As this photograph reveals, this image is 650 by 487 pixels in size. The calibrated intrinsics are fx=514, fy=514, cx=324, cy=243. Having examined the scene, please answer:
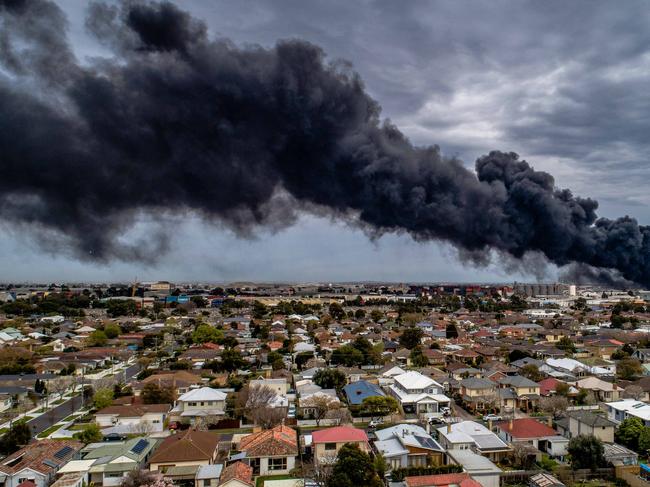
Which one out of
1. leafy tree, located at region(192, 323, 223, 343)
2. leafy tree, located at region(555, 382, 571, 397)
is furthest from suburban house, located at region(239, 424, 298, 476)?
leafy tree, located at region(192, 323, 223, 343)

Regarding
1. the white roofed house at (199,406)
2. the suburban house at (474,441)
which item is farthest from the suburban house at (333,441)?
the white roofed house at (199,406)

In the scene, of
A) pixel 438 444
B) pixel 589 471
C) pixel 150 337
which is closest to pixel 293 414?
pixel 438 444

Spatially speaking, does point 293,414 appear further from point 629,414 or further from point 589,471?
point 629,414

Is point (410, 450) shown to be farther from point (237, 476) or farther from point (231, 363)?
point (231, 363)

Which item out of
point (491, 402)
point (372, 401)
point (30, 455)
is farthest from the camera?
point (491, 402)

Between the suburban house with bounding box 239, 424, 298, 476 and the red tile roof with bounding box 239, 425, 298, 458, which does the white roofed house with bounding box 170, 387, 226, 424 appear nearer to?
the red tile roof with bounding box 239, 425, 298, 458

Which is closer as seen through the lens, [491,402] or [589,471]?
[589,471]

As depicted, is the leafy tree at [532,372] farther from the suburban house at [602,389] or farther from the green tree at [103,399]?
the green tree at [103,399]
